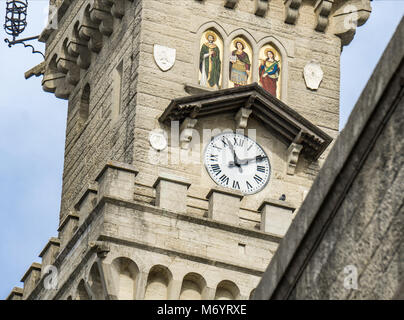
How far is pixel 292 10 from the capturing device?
33750 mm

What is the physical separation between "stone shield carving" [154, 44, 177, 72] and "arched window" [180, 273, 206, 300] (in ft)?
18.4

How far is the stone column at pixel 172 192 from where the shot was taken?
28.2 m

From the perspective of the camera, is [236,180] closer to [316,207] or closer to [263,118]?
[263,118]

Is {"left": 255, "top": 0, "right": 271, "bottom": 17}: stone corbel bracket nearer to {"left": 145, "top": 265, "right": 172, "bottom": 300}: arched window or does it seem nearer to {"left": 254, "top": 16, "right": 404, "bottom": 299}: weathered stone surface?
{"left": 145, "top": 265, "right": 172, "bottom": 300}: arched window

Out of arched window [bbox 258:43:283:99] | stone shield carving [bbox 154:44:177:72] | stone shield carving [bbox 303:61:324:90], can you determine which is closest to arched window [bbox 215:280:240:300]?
stone shield carving [bbox 154:44:177:72]

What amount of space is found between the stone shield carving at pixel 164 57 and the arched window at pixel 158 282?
18.5ft

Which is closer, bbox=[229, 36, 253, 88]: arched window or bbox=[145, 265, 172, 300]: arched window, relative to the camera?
bbox=[145, 265, 172, 300]: arched window

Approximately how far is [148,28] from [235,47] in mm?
2019

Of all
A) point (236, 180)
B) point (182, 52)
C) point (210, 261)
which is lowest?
point (210, 261)

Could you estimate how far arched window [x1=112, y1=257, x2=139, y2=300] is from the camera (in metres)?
26.9

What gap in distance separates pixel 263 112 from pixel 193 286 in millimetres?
5031

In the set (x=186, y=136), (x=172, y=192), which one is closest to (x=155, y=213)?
(x=172, y=192)
